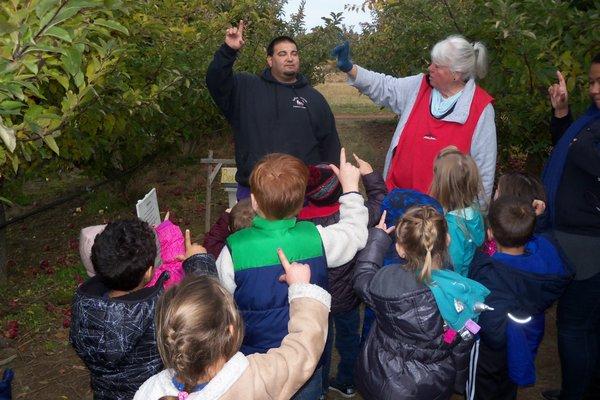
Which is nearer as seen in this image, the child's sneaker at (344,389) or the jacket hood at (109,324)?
the jacket hood at (109,324)

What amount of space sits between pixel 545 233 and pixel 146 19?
11.9 feet

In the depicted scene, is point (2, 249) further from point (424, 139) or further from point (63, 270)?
point (424, 139)

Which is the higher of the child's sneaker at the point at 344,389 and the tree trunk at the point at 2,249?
the child's sneaker at the point at 344,389

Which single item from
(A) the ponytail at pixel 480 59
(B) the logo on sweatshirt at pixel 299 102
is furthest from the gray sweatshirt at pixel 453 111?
(B) the logo on sweatshirt at pixel 299 102

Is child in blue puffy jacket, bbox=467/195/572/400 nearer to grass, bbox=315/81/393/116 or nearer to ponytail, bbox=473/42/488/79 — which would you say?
ponytail, bbox=473/42/488/79

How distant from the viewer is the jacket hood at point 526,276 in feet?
9.14

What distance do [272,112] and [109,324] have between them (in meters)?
1.99

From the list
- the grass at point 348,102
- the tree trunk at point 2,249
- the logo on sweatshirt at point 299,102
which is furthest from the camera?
the grass at point 348,102

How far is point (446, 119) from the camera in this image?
3.37m

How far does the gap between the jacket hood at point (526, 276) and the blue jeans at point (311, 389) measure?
35.6 inches

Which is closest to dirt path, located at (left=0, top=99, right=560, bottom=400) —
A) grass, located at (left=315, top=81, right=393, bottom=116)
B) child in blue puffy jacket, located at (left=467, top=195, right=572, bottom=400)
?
child in blue puffy jacket, located at (left=467, top=195, right=572, bottom=400)

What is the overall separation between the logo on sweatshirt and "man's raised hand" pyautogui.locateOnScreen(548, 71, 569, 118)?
5.02ft

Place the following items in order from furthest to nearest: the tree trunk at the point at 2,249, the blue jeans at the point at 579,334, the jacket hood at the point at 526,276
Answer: the tree trunk at the point at 2,249 < the blue jeans at the point at 579,334 < the jacket hood at the point at 526,276

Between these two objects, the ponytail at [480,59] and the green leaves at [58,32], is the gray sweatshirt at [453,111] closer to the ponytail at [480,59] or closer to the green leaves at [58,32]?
the ponytail at [480,59]
